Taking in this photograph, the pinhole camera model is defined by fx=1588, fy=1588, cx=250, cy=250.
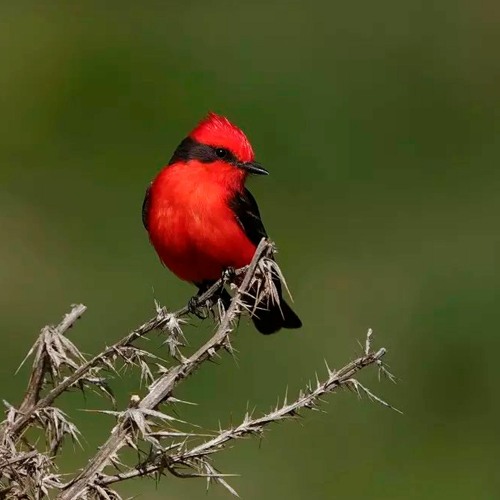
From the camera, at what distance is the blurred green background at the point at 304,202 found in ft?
23.5

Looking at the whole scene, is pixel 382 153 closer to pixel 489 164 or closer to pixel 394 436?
pixel 489 164

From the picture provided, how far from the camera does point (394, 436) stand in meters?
7.22

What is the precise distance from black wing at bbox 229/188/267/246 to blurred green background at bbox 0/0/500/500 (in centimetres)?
116

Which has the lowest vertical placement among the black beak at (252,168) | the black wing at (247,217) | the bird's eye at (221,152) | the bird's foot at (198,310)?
Answer: the bird's foot at (198,310)

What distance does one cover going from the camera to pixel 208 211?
5.81 m

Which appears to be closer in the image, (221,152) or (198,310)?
(198,310)

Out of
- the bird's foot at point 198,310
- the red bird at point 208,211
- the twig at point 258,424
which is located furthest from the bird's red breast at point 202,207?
the twig at point 258,424

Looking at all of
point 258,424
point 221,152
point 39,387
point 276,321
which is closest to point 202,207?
point 221,152

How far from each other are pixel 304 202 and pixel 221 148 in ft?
14.4

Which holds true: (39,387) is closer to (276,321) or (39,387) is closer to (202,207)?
(202,207)

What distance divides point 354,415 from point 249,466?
0.70 meters

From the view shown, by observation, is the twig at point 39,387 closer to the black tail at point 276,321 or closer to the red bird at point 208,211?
the red bird at point 208,211

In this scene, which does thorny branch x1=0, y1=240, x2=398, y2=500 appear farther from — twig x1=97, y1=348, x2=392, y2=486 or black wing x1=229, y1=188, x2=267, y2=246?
black wing x1=229, y1=188, x2=267, y2=246

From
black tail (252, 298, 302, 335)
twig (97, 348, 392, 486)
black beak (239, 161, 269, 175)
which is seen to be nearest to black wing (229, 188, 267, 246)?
black beak (239, 161, 269, 175)
